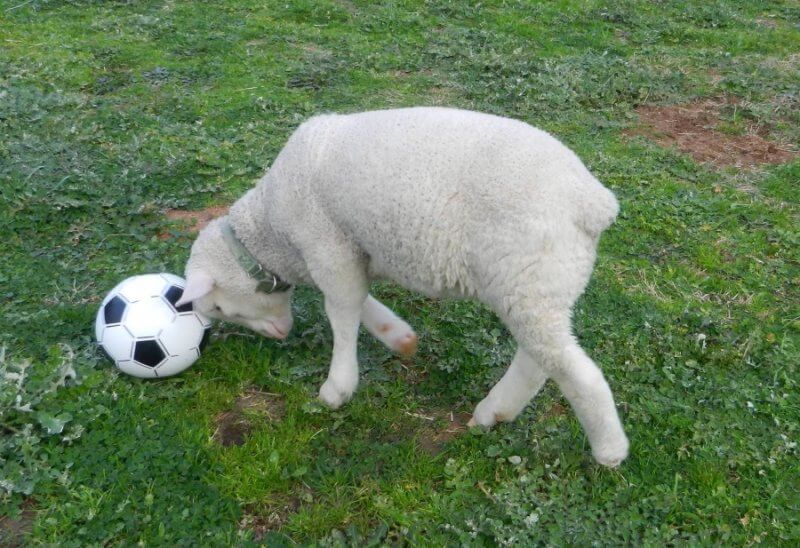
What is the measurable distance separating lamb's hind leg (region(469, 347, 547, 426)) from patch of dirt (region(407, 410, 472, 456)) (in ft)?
0.36

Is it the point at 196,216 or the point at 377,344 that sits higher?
the point at 377,344

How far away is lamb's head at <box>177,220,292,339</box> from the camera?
4184mm

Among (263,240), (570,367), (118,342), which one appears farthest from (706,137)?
(118,342)

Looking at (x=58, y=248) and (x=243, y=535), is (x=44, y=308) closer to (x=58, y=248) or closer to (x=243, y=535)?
(x=58, y=248)

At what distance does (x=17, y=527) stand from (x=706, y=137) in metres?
6.76

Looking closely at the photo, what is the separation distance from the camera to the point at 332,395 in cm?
403

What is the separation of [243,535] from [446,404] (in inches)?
55.0

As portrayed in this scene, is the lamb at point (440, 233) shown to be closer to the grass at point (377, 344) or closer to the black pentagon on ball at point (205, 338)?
the black pentagon on ball at point (205, 338)

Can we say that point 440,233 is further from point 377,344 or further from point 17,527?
point 17,527

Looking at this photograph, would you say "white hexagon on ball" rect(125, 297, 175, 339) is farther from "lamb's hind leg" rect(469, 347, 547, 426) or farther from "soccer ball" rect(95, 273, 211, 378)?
"lamb's hind leg" rect(469, 347, 547, 426)

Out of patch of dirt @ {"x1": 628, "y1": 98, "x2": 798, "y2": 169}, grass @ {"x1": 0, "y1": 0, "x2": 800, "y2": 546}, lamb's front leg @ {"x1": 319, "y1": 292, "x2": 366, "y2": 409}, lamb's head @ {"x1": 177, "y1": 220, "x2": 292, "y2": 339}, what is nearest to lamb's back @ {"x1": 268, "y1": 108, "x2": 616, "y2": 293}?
lamb's front leg @ {"x1": 319, "y1": 292, "x2": 366, "y2": 409}

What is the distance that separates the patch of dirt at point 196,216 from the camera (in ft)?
18.3

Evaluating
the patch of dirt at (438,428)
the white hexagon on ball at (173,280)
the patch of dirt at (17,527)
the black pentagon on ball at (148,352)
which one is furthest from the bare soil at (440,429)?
the patch of dirt at (17,527)

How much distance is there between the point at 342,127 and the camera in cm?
379
